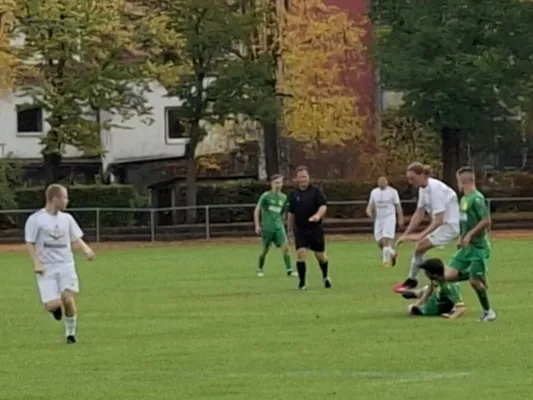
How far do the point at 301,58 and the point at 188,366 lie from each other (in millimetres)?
40435

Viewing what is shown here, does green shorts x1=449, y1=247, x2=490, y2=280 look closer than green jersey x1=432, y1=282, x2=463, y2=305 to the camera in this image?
Yes

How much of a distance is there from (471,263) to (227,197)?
36842 mm

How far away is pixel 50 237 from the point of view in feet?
55.5

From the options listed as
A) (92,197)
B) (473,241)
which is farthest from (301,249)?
(92,197)

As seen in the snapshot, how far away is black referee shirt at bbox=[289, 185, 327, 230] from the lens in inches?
966

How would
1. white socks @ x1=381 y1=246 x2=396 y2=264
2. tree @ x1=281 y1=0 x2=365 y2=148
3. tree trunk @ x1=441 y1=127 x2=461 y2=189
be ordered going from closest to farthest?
white socks @ x1=381 y1=246 x2=396 y2=264
tree @ x1=281 y1=0 x2=365 y2=148
tree trunk @ x1=441 y1=127 x2=461 y2=189

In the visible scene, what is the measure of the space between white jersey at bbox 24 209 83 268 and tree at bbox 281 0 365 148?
37.3m

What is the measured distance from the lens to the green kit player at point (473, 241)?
17812mm

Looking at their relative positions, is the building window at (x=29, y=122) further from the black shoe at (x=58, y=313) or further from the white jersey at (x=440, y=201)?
the black shoe at (x=58, y=313)

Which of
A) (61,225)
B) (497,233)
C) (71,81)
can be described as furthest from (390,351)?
(71,81)

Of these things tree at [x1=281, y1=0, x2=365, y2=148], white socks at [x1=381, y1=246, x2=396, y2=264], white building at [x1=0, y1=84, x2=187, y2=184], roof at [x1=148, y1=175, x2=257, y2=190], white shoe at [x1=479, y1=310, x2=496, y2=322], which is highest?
tree at [x1=281, y1=0, x2=365, y2=148]

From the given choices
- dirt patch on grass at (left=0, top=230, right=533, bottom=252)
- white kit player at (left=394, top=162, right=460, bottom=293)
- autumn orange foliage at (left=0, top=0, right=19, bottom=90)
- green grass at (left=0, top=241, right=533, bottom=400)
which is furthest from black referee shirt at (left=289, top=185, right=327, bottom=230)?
autumn orange foliage at (left=0, top=0, right=19, bottom=90)

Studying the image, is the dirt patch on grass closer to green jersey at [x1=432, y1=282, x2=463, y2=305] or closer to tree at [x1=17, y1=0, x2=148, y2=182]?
tree at [x1=17, y1=0, x2=148, y2=182]

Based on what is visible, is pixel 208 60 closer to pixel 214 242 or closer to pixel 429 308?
pixel 214 242
